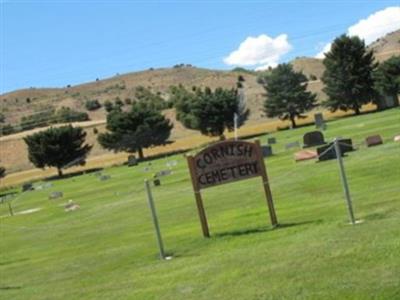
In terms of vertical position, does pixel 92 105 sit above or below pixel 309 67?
above

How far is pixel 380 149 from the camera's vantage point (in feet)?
105

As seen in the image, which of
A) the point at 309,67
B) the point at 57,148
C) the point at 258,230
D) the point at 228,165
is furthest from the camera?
the point at 309,67

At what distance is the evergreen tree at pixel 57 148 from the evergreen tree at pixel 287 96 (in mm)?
27236

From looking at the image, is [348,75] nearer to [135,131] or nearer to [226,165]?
[135,131]

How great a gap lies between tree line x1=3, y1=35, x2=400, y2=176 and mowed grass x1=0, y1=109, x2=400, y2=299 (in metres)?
65.0

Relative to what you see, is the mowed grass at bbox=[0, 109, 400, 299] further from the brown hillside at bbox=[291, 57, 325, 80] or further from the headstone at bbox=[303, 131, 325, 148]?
the brown hillside at bbox=[291, 57, 325, 80]

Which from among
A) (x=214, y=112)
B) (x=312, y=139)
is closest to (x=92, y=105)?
(x=214, y=112)

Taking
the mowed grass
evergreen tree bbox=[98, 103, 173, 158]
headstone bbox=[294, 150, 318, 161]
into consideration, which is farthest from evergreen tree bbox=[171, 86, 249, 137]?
the mowed grass

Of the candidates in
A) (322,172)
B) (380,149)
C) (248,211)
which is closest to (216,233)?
(248,211)

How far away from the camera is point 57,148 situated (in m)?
94.4

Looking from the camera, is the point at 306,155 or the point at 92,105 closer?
the point at 306,155

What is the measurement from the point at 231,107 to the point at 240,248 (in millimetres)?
85977

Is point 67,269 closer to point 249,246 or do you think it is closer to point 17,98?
point 249,246

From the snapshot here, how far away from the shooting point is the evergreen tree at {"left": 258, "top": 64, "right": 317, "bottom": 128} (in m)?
98.5
